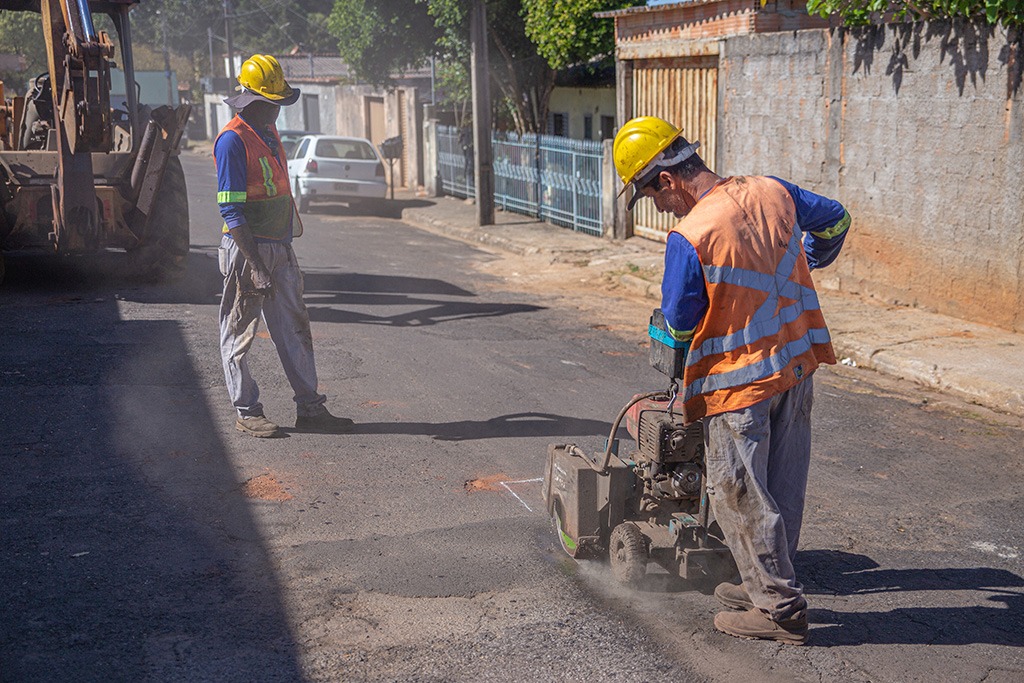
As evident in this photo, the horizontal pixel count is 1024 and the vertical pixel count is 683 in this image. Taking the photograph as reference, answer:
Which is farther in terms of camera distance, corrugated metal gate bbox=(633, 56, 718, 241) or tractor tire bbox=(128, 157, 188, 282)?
corrugated metal gate bbox=(633, 56, 718, 241)

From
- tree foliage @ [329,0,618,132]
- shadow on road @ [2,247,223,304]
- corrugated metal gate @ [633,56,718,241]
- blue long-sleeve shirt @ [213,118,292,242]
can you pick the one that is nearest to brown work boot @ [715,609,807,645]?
blue long-sleeve shirt @ [213,118,292,242]

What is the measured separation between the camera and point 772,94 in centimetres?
1178

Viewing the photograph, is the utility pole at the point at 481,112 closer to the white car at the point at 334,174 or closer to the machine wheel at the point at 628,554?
the white car at the point at 334,174

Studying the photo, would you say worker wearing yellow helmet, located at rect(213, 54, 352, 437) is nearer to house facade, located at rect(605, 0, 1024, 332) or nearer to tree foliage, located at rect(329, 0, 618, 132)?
house facade, located at rect(605, 0, 1024, 332)

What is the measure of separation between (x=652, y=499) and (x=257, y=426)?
8.91 feet

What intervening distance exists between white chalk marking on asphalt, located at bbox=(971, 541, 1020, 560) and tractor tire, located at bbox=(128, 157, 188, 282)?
8420 millimetres

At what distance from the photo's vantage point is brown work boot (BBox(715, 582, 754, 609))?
410 centimetres

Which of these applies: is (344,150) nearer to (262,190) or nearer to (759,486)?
(262,190)

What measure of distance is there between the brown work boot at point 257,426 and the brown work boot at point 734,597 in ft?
9.87

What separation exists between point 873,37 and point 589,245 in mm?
5386

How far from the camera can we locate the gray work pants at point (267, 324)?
20.6 feet

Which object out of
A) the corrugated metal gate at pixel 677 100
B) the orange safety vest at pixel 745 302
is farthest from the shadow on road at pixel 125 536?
the corrugated metal gate at pixel 677 100

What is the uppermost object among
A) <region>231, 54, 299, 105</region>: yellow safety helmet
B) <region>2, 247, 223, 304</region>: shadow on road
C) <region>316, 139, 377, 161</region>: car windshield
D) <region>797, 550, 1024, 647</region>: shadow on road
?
<region>231, 54, 299, 105</region>: yellow safety helmet

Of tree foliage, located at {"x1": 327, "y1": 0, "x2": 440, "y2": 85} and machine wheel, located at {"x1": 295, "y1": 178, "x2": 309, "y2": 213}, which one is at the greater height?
tree foliage, located at {"x1": 327, "y1": 0, "x2": 440, "y2": 85}
